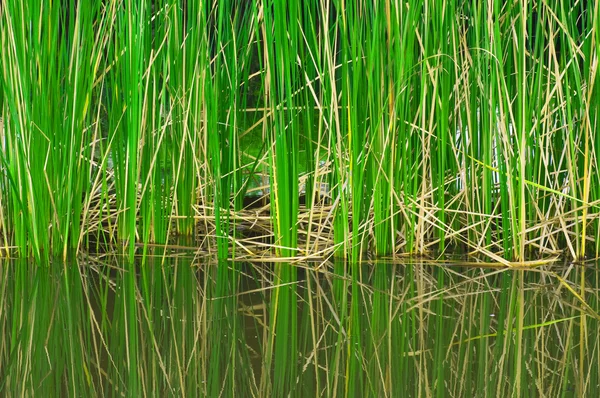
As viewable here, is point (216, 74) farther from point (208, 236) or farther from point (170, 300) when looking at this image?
point (170, 300)

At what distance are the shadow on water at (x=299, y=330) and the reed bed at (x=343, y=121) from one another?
0.36 feet

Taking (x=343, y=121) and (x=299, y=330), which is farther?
(x=343, y=121)

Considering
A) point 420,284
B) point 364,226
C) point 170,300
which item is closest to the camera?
point 170,300

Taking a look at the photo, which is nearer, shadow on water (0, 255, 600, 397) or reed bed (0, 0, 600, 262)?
shadow on water (0, 255, 600, 397)

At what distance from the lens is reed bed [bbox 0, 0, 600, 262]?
5.12 feet

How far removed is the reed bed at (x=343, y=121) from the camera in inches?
61.4

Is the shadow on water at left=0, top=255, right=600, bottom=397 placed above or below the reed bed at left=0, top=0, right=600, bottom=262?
below

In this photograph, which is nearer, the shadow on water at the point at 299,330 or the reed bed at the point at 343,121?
the shadow on water at the point at 299,330

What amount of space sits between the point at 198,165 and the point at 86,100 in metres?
0.30

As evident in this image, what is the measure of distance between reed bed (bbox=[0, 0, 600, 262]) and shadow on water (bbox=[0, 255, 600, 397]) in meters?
0.11

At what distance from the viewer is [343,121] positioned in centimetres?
158

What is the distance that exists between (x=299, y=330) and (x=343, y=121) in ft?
1.70

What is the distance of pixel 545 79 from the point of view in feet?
6.31

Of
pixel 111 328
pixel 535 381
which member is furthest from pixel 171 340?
pixel 535 381
